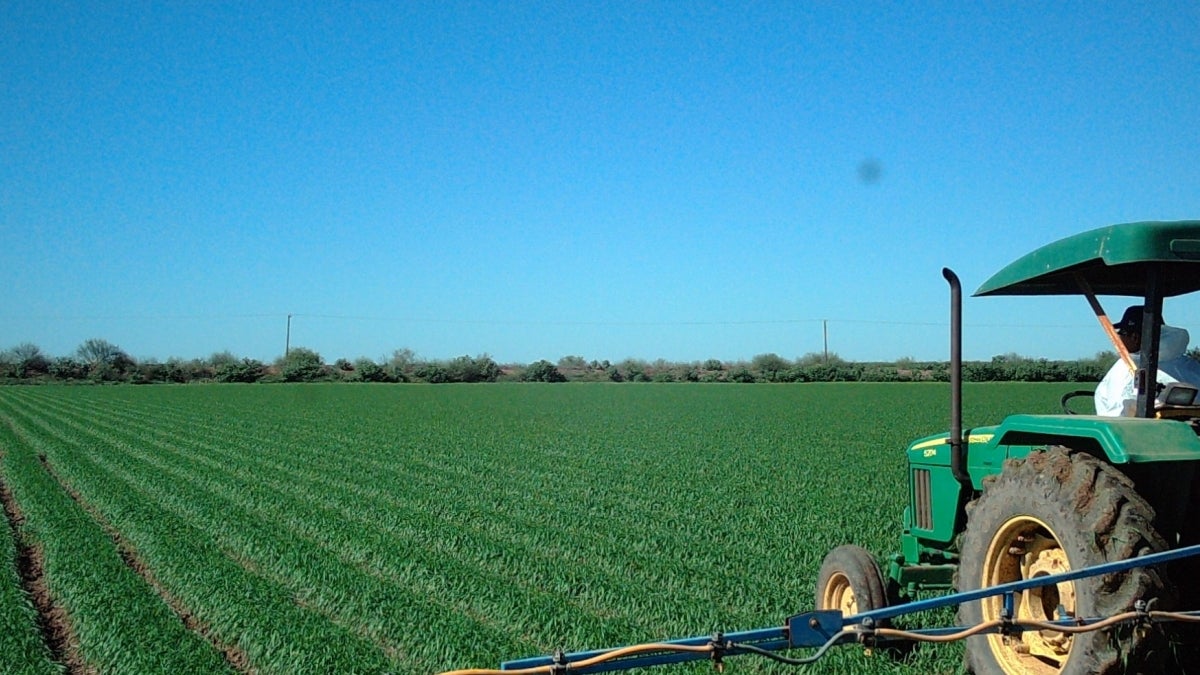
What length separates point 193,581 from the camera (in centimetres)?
780

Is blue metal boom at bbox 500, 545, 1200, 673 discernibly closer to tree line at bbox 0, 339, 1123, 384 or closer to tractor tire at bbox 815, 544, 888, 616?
tractor tire at bbox 815, 544, 888, 616

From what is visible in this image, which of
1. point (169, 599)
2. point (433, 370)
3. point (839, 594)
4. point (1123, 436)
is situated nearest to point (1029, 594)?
point (1123, 436)

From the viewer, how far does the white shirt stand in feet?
14.5

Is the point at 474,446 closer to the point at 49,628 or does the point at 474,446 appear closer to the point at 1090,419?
the point at 49,628

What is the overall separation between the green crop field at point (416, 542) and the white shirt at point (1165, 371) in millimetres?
1880

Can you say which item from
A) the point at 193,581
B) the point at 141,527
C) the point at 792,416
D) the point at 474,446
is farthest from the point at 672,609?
the point at 792,416

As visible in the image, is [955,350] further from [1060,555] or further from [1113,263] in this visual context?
[1060,555]

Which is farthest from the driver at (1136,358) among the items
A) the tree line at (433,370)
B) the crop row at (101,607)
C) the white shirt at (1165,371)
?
the tree line at (433,370)

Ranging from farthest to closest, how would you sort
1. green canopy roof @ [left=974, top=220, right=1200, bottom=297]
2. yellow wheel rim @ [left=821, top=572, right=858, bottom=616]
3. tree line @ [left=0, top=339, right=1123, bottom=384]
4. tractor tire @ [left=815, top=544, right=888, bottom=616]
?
tree line @ [left=0, top=339, right=1123, bottom=384] < yellow wheel rim @ [left=821, top=572, right=858, bottom=616] < tractor tire @ [left=815, top=544, right=888, bottom=616] < green canopy roof @ [left=974, top=220, right=1200, bottom=297]

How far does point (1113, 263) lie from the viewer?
3.92 metres

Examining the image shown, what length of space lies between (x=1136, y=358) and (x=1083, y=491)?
1.11m

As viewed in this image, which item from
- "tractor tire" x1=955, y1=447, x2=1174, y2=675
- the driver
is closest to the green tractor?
"tractor tire" x1=955, y1=447, x2=1174, y2=675

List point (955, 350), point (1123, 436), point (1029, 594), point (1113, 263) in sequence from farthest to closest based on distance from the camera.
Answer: point (955, 350) → point (1029, 594) → point (1113, 263) → point (1123, 436)

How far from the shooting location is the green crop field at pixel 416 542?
6.18 m
